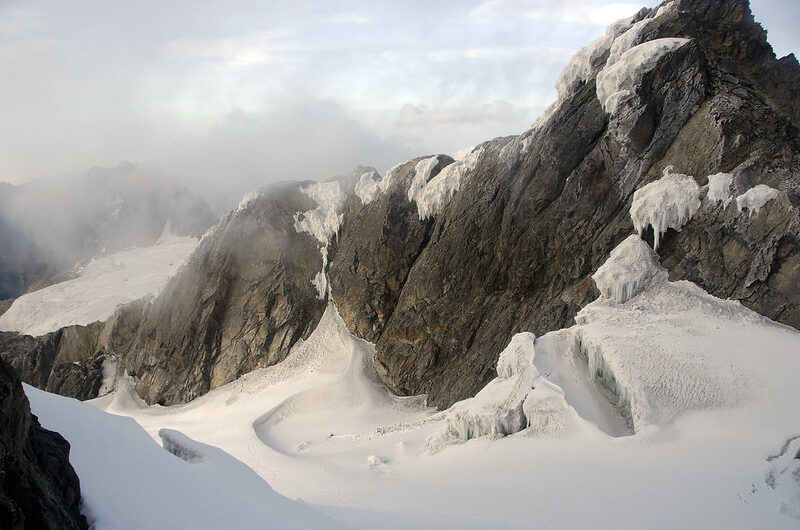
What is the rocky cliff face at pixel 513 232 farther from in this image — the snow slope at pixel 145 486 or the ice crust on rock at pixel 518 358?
A: the snow slope at pixel 145 486

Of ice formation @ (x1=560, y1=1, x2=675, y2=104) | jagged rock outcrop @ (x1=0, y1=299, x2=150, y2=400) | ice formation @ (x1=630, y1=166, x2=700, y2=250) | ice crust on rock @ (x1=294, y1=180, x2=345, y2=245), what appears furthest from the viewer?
jagged rock outcrop @ (x1=0, y1=299, x2=150, y2=400)

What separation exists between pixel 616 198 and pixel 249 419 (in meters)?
22.7

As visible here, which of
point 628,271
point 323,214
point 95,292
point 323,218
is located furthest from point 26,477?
point 95,292

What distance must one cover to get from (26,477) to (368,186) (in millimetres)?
34638

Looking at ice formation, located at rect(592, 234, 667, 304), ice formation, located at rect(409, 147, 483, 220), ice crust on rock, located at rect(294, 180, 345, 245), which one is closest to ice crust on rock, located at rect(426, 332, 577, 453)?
ice formation, located at rect(592, 234, 667, 304)

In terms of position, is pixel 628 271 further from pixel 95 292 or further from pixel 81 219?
pixel 81 219

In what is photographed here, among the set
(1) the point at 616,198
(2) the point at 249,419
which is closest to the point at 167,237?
(2) the point at 249,419

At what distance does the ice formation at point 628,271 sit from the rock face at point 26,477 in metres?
21.3

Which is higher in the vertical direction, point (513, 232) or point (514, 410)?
point (513, 232)

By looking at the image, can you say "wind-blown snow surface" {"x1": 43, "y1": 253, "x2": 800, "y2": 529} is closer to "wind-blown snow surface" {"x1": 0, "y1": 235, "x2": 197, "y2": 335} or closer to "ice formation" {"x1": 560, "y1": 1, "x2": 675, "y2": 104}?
"ice formation" {"x1": 560, "y1": 1, "x2": 675, "y2": 104}

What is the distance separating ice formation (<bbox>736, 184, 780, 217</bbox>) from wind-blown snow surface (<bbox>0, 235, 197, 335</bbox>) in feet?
123

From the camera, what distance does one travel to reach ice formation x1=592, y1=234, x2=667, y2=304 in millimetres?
24562

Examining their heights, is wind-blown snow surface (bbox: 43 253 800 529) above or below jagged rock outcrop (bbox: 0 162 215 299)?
below

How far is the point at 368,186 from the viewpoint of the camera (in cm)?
4109
